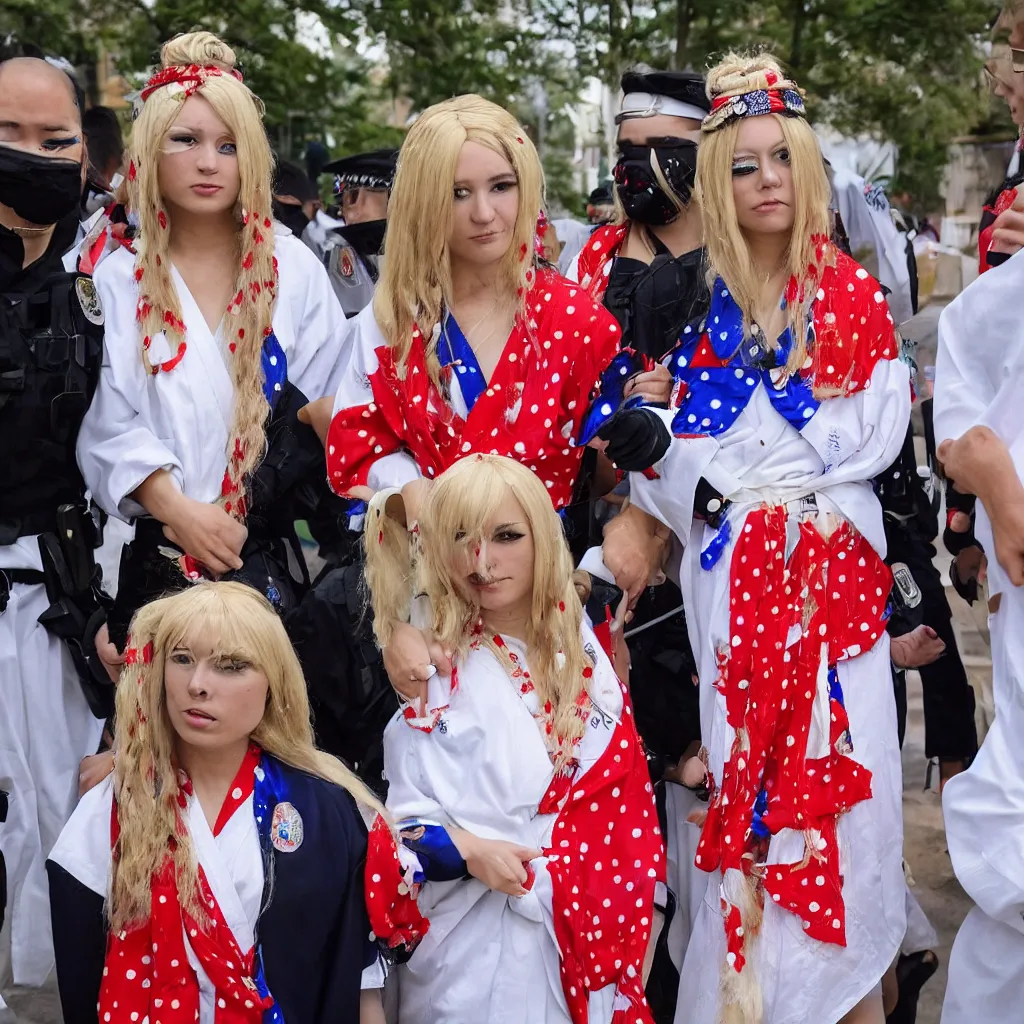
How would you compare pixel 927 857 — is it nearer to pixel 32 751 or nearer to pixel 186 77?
pixel 32 751

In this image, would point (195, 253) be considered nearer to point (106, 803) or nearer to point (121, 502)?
point (121, 502)

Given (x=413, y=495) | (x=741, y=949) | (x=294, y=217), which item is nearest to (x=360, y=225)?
(x=294, y=217)

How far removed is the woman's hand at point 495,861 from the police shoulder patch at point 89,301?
1.47 m

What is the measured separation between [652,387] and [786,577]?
1.65ft

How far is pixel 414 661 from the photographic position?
125 inches

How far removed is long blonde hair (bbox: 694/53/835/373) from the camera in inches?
132

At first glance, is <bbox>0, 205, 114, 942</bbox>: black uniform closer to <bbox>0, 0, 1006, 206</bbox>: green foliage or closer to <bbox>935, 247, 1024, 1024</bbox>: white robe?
<bbox>935, 247, 1024, 1024</bbox>: white robe

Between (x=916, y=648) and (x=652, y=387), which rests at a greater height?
(x=652, y=387)

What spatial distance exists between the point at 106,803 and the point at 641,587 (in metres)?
1.24

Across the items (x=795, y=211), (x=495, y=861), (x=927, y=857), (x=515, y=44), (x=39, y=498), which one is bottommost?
(x=927, y=857)

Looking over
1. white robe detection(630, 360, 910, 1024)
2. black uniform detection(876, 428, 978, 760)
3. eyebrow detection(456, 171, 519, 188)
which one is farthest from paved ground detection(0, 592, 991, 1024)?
eyebrow detection(456, 171, 519, 188)

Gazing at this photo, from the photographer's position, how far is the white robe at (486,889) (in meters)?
3.05

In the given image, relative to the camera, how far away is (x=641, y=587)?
3.47 meters

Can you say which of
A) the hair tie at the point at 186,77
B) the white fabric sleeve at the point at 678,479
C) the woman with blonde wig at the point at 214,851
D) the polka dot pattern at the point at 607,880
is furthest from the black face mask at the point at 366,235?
the polka dot pattern at the point at 607,880
